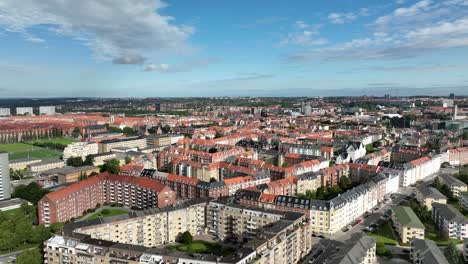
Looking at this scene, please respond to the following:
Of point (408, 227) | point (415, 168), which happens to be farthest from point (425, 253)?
point (415, 168)

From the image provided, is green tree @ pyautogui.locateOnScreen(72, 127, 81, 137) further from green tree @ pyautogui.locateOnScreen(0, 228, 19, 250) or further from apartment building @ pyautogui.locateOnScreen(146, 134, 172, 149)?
green tree @ pyautogui.locateOnScreen(0, 228, 19, 250)

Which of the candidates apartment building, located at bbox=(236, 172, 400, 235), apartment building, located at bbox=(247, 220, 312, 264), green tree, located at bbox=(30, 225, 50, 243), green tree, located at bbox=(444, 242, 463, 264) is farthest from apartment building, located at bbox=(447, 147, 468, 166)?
green tree, located at bbox=(30, 225, 50, 243)

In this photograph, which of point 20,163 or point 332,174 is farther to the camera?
point 20,163

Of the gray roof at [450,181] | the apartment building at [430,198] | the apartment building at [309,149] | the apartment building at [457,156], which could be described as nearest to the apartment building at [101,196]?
the apartment building at [430,198]

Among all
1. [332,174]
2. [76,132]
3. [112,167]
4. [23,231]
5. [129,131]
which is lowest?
[23,231]

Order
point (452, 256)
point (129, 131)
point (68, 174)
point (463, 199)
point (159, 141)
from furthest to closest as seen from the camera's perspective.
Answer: point (129, 131) → point (159, 141) → point (68, 174) → point (463, 199) → point (452, 256)

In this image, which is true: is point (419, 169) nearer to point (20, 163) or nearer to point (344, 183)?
point (344, 183)

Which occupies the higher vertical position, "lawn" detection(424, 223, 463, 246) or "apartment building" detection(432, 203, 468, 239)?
"apartment building" detection(432, 203, 468, 239)
